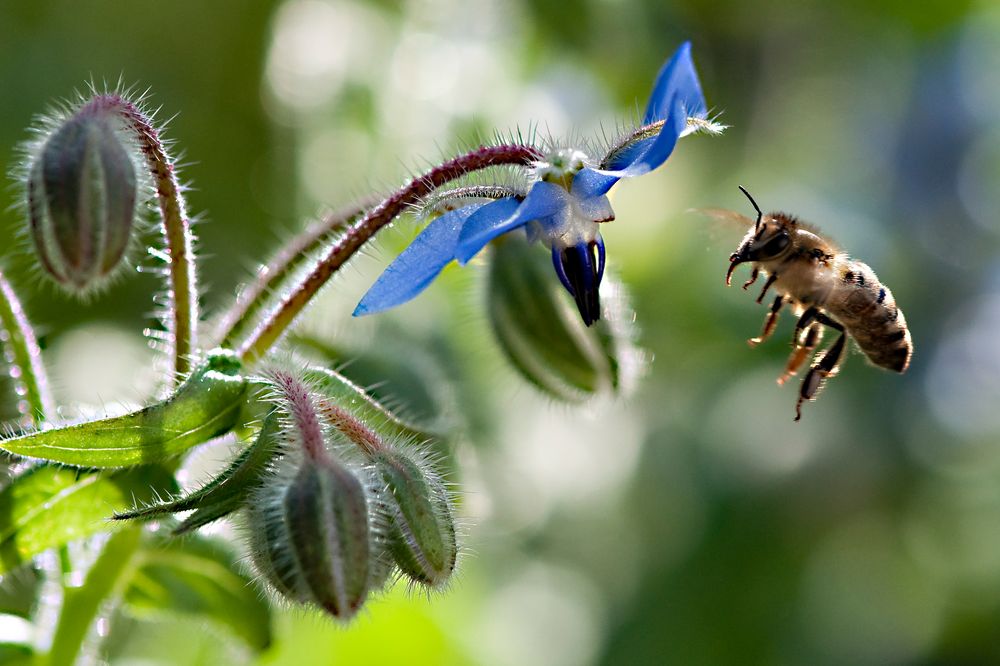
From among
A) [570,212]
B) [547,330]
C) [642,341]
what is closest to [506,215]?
[570,212]

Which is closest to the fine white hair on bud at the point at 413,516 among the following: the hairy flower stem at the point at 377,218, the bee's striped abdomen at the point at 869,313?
the hairy flower stem at the point at 377,218

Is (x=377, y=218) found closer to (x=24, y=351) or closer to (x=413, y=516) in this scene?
(x=413, y=516)

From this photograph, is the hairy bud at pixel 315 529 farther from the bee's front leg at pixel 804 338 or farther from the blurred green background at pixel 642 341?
the blurred green background at pixel 642 341

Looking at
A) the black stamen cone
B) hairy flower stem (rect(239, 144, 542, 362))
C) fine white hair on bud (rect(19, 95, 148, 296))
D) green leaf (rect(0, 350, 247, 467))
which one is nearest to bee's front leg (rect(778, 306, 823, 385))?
the black stamen cone

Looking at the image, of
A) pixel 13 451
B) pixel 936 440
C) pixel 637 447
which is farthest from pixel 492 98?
pixel 13 451

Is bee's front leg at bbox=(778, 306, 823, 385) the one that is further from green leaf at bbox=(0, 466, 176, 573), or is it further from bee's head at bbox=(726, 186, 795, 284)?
green leaf at bbox=(0, 466, 176, 573)
